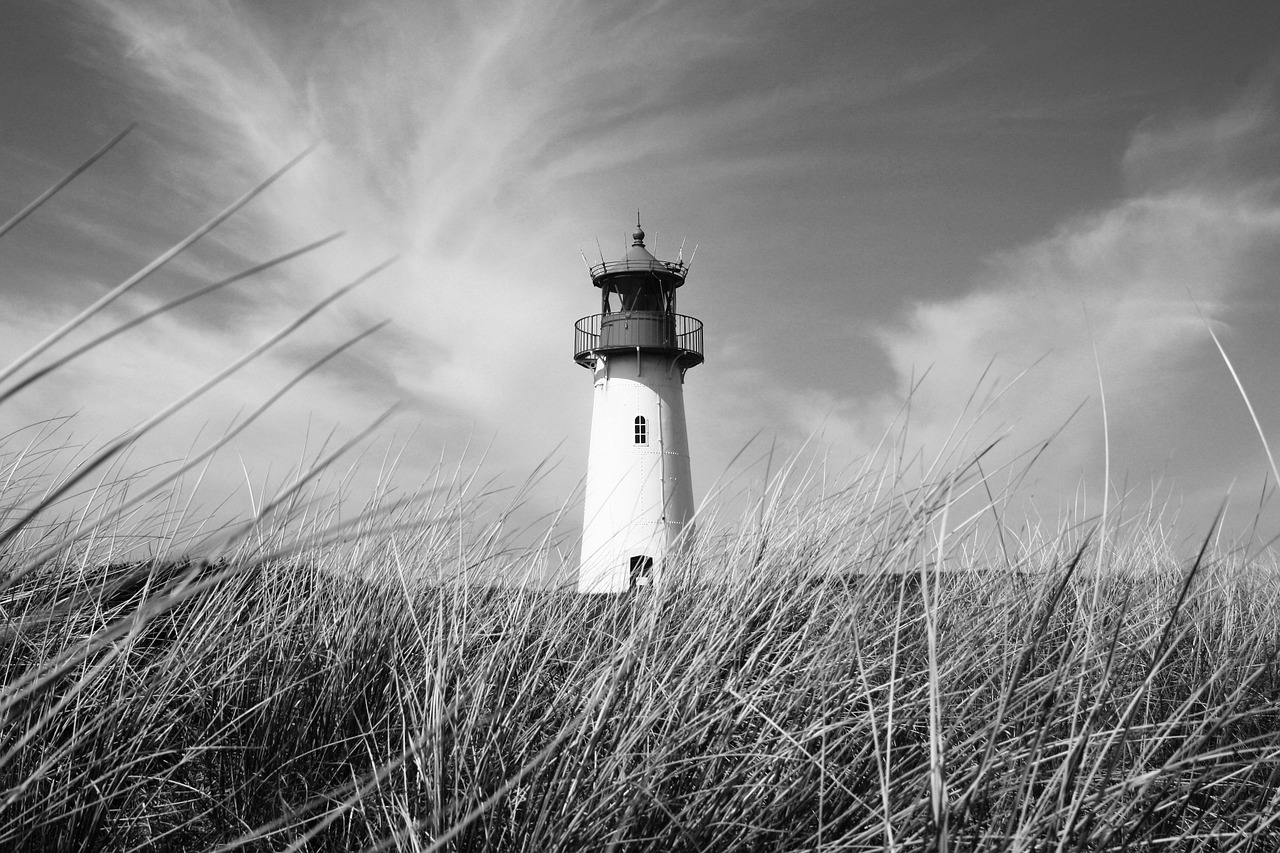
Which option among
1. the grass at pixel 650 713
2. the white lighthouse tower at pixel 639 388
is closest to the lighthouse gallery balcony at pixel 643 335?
the white lighthouse tower at pixel 639 388

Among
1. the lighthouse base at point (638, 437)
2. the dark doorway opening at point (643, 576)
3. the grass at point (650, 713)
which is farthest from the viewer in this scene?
the lighthouse base at point (638, 437)

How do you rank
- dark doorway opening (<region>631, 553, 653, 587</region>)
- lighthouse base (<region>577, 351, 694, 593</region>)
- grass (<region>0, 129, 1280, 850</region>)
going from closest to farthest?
grass (<region>0, 129, 1280, 850</region>)
dark doorway opening (<region>631, 553, 653, 587</region>)
lighthouse base (<region>577, 351, 694, 593</region>)

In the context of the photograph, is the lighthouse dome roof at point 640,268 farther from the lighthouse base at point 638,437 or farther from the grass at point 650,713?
the grass at point 650,713

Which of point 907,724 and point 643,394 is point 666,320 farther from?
point 907,724

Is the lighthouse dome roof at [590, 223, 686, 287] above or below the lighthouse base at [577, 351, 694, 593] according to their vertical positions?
above

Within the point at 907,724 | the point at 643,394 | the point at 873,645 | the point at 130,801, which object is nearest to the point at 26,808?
the point at 130,801

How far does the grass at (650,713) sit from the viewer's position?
4.60ft

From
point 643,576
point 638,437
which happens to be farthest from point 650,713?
point 638,437

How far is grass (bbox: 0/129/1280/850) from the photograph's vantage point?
1401 mm

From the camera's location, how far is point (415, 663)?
2.37 metres

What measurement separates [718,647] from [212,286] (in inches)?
49.8

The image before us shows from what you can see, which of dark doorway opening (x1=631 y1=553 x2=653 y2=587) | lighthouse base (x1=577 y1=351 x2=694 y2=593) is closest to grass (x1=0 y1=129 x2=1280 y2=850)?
dark doorway opening (x1=631 y1=553 x2=653 y2=587)

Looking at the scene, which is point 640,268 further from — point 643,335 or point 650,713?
point 650,713

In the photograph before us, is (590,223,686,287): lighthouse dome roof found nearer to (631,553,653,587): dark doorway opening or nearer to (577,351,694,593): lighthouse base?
(577,351,694,593): lighthouse base
